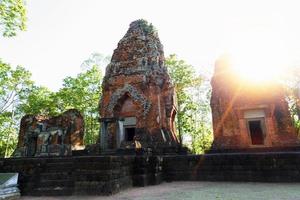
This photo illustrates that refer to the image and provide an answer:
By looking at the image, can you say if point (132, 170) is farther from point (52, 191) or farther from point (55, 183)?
point (52, 191)

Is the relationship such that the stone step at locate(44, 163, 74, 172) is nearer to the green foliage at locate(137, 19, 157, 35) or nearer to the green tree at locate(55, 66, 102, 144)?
the green foliage at locate(137, 19, 157, 35)

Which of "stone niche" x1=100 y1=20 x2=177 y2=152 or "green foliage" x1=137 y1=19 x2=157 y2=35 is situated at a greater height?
"green foliage" x1=137 y1=19 x2=157 y2=35

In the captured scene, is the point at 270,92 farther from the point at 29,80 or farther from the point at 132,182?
the point at 29,80

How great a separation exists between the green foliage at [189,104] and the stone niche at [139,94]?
335 inches

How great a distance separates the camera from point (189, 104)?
87.0 feet

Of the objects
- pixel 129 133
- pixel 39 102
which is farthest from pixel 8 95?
pixel 129 133

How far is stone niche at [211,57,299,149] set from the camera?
11.9 m

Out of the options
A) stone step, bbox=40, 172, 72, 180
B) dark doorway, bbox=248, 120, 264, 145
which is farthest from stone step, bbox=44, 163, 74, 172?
dark doorway, bbox=248, 120, 264, 145

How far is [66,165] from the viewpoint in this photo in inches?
275

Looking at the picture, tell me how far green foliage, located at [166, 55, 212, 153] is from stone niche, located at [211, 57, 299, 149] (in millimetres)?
11899

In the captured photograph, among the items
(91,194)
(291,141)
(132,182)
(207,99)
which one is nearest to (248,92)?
(291,141)

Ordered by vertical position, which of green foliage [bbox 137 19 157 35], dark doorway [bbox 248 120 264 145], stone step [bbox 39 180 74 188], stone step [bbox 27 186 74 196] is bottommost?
stone step [bbox 27 186 74 196]

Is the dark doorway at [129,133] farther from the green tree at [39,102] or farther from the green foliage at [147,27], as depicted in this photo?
the green tree at [39,102]

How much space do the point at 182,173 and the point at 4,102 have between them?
87.5ft
